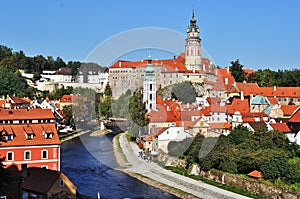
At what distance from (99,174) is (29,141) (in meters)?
4.54

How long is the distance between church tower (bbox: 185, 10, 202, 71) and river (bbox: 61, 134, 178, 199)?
59.2 feet

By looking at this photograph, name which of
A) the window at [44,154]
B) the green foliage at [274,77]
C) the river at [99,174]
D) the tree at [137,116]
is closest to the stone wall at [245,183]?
the river at [99,174]

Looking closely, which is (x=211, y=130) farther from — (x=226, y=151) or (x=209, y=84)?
(x=209, y=84)

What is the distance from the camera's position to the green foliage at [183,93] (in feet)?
116

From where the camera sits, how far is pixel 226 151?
65.9ft

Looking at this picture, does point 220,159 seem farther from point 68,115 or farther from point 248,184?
point 68,115

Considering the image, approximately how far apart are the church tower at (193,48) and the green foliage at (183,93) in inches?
273

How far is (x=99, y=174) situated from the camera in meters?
Answer: 21.2

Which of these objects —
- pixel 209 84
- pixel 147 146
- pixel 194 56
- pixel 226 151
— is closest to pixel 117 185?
pixel 226 151

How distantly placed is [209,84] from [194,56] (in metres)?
3.99

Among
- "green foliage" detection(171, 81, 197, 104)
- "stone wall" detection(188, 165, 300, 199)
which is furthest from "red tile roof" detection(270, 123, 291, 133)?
"green foliage" detection(171, 81, 197, 104)

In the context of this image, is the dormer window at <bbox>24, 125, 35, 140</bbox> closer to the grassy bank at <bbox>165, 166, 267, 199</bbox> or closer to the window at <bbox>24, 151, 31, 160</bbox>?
the window at <bbox>24, 151, 31, 160</bbox>

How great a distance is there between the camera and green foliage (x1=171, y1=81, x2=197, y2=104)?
35219 millimetres

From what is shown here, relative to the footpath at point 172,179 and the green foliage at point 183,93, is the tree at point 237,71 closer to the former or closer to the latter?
the green foliage at point 183,93
